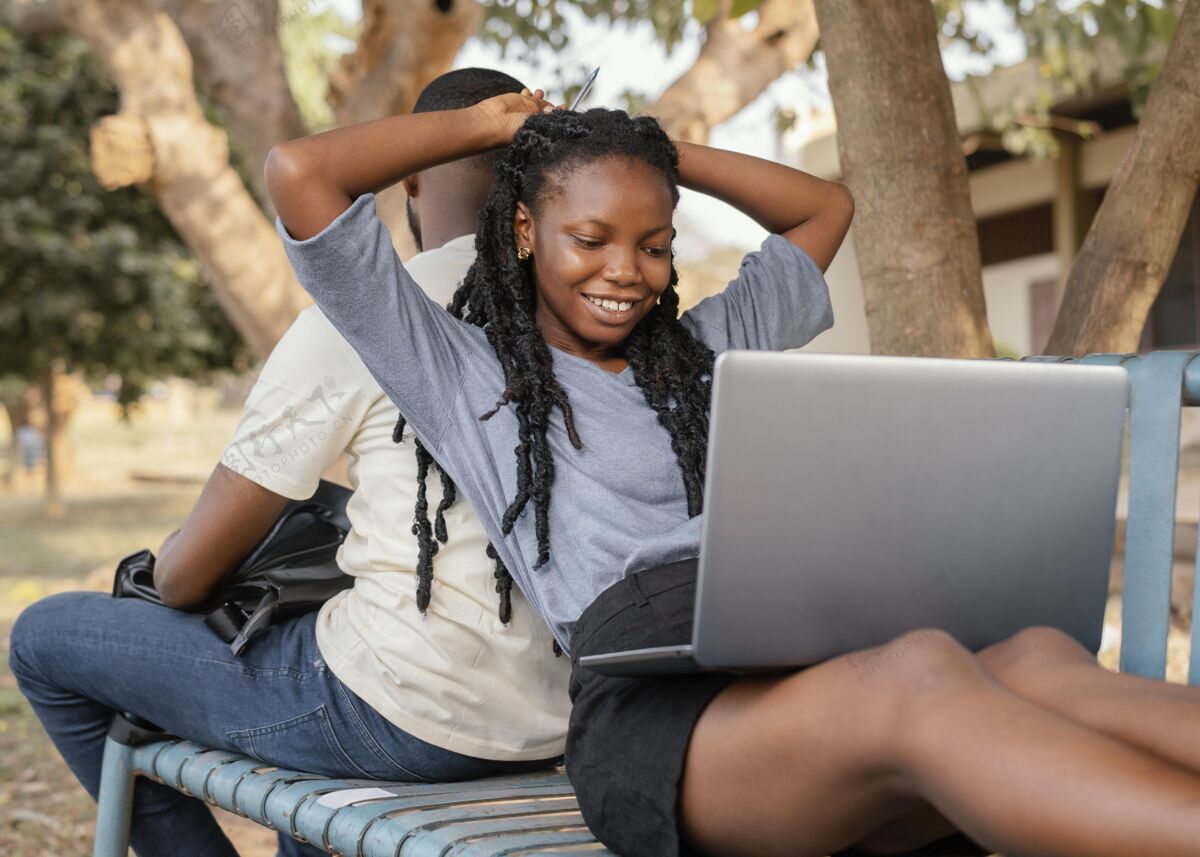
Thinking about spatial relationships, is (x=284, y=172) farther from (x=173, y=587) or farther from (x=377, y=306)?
(x=173, y=587)

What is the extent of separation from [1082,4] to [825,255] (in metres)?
3.56

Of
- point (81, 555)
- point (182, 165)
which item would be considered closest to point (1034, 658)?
point (182, 165)

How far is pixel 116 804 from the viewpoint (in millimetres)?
2391

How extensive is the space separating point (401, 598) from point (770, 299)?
0.83 m

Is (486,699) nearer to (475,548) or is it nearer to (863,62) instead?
(475,548)

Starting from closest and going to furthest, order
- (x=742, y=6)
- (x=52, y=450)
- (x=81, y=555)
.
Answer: (x=742, y=6), (x=81, y=555), (x=52, y=450)

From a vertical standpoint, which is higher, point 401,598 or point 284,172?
point 284,172

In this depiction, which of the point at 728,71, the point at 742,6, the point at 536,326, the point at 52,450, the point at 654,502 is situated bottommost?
the point at 52,450

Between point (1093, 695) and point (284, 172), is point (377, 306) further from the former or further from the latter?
point (1093, 695)

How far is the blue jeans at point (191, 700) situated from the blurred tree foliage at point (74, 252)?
1080 cm

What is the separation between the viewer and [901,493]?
1453 millimetres

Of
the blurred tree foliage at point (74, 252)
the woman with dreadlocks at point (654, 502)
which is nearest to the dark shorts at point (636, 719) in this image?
the woman with dreadlocks at point (654, 502)

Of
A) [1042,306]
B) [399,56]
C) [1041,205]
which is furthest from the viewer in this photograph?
[1042,306]

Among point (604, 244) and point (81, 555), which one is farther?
point (81, 555)
